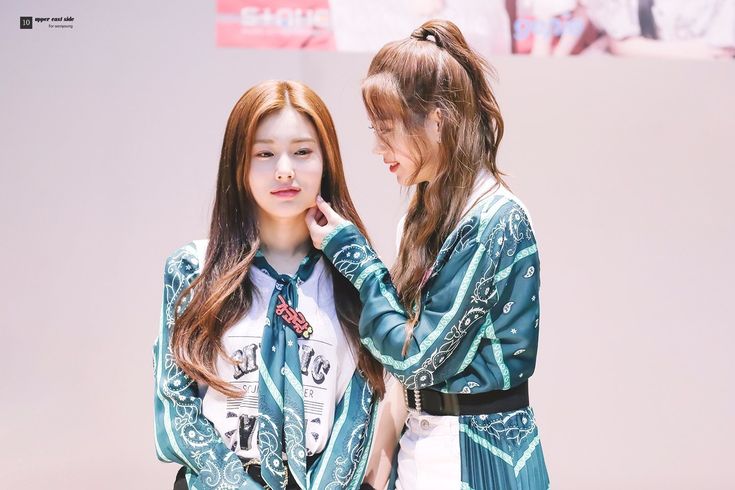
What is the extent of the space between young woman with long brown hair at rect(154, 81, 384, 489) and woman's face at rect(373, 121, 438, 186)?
0.46 feet

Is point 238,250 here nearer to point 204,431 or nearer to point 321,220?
point 321,220

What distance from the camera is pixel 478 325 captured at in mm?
1708

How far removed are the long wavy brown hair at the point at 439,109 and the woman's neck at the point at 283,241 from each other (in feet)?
0.94

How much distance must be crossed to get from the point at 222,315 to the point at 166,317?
5.1 inches

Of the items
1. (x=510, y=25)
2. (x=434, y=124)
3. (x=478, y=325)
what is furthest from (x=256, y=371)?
(x=510, y=25)

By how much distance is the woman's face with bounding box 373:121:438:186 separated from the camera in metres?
1.76

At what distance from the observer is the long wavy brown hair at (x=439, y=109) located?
1.73m

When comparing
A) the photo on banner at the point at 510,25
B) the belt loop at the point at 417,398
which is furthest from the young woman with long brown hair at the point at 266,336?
the photo on banner at the point at 510,25

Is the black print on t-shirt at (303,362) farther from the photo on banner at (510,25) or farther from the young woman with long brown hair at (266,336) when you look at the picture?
the photo on banner at (510,25)

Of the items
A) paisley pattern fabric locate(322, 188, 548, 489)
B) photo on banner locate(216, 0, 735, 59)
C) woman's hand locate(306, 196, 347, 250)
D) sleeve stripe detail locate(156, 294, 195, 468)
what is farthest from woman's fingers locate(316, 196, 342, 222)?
photo on banner locate(216, 0, 735, 59)
